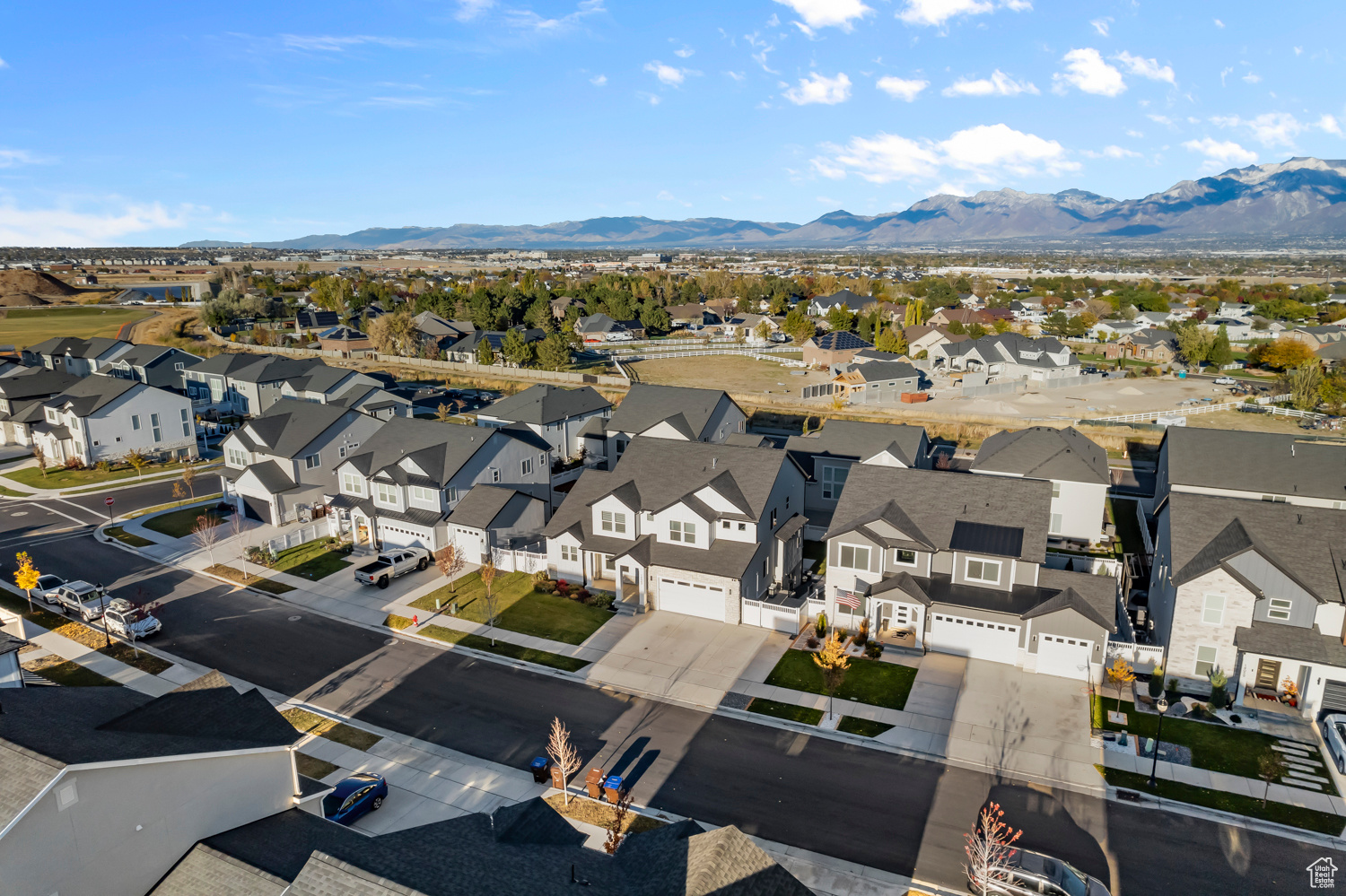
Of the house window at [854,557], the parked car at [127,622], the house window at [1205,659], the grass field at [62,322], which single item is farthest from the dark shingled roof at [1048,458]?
the grass field at [62,322]

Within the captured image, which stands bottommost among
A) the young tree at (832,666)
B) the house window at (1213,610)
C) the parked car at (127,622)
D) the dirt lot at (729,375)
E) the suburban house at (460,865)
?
the parked car at (127,622)

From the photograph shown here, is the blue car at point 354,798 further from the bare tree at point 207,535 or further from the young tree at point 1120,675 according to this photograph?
the young tree at point 1120,675

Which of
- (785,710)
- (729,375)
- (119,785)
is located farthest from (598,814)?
(729,375)

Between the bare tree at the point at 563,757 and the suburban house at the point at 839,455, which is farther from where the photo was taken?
the suburban house at the point at 839,455

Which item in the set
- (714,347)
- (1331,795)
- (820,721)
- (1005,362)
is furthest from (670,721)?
(714,347)

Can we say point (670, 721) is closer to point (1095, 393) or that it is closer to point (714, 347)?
point (1095, 393)
